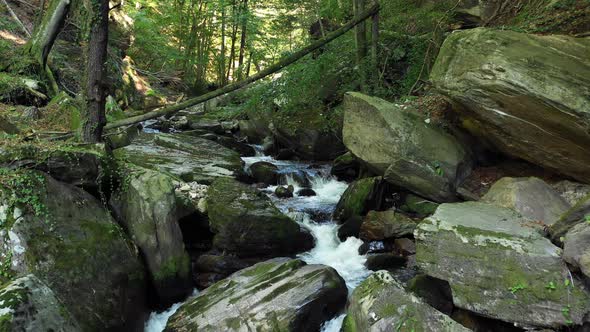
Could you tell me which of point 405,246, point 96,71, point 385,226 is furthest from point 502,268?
point 96,71

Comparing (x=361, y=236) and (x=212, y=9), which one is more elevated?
(x=212, y=9)

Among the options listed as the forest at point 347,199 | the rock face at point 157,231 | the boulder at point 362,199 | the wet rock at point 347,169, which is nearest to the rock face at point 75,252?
the forest at point 347,199

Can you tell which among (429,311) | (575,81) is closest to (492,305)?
(429,311)

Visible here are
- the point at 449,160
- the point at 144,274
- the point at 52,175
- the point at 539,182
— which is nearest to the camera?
the point at 52,175

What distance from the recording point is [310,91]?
10.2 m

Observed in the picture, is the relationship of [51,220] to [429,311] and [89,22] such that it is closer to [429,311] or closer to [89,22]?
[89,22]

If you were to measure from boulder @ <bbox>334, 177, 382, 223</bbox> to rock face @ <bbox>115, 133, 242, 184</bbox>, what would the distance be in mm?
3335

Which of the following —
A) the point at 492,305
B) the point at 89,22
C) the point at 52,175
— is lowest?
the point at 492,305

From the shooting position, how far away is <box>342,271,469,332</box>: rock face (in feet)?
12.5

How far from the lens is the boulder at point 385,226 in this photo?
724cm

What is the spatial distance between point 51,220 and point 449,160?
645cm

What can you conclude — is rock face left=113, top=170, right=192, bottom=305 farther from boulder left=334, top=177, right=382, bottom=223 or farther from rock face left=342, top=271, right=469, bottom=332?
boulder left=334, top=177, right=382, bottom=223

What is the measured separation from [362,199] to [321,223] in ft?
3.40

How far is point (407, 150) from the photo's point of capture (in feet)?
24.4
